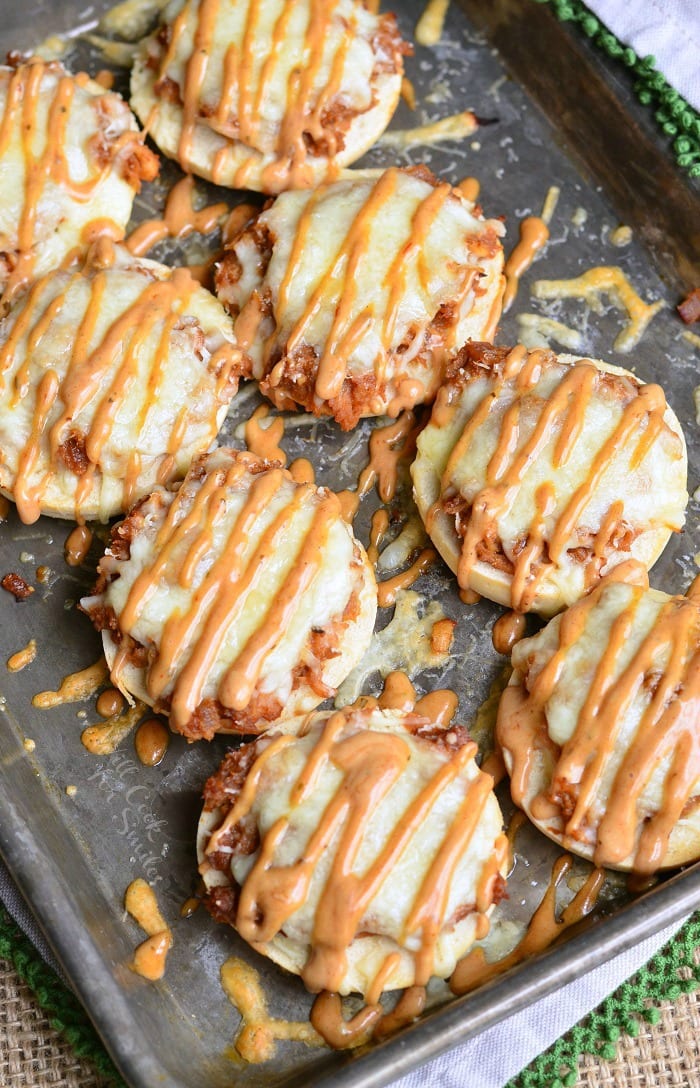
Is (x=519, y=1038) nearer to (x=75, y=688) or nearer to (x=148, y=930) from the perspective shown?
(x=148, y=930)

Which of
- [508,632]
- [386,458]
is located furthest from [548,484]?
[386,458]

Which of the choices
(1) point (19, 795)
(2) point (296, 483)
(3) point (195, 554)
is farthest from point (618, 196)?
(1) point (19, 795)

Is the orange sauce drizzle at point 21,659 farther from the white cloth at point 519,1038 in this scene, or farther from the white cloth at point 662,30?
the white cloth at point 662,30

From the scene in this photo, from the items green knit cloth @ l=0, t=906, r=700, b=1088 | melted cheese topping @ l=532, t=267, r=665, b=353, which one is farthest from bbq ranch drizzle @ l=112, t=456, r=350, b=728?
melted cheese topping @ l=532, t=267, r=665, b=353

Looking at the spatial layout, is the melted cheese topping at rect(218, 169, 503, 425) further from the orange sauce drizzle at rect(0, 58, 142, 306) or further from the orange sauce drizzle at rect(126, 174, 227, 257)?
the orange sauce drizzle at rect(0, 58, 142, 306)

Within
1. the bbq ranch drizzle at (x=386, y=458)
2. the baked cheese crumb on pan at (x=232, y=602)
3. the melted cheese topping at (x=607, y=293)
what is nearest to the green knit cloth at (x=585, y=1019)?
the baked cheese crumb on pan at (x=232, y=602)

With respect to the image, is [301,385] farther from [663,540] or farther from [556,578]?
[663,540]
